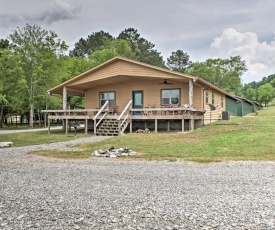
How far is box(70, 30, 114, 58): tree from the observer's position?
182ft

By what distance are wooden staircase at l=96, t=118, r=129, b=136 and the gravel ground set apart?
8027mm

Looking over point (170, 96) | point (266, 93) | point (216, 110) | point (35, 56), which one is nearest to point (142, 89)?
point (170, 96)

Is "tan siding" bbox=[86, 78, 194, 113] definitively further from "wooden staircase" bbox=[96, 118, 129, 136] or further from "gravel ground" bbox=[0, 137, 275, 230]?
"gravel ground" bbox=[0, 137, 275, 230]

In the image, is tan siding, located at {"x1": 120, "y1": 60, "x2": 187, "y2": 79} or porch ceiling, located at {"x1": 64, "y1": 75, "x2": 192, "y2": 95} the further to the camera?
porch ceiling, located at {"x1": 64, "y1": 75, "x2": 192, "y2": 95}

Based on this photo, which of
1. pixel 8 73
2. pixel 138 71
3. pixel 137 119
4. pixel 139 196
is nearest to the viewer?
pixel 139 196

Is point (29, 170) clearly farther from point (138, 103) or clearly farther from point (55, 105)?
point (55, 105)

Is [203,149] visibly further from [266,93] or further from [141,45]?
[266,93]

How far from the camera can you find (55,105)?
94.0 feet

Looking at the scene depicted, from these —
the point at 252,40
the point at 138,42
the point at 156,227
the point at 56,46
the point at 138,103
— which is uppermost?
the point at 138,42

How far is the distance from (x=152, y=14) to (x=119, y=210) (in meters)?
17.4

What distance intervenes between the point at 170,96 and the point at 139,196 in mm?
14585

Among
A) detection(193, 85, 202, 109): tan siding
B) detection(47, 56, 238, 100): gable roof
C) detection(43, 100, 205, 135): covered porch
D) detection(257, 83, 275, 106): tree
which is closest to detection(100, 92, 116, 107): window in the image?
detection(43, 100, 205, 135): covered porch

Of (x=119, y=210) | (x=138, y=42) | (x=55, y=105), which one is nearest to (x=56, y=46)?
(x=55, y=105)

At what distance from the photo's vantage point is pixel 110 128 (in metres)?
16.2
